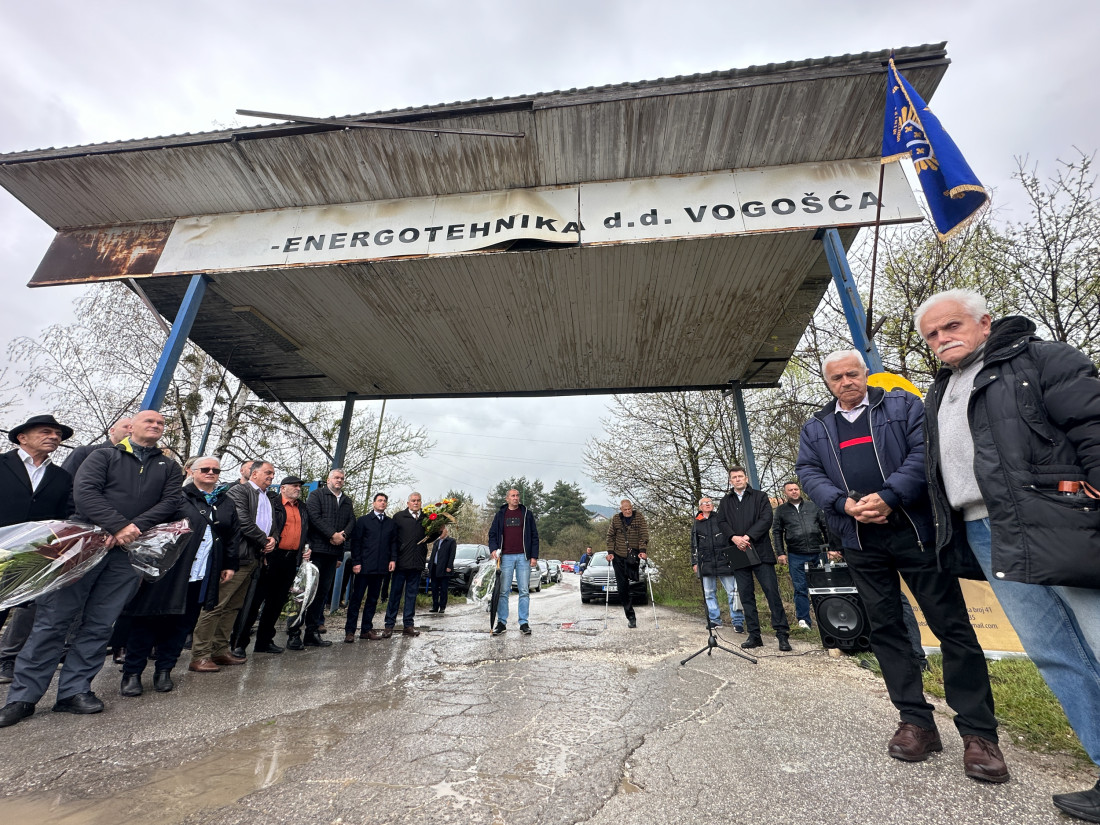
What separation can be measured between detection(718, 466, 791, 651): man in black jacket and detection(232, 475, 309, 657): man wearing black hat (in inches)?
188

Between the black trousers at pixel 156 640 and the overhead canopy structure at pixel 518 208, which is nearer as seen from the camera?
the black trousers at pixel 156 640

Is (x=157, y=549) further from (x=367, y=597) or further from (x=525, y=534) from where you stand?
(x=525, y=534)

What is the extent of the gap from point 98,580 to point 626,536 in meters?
5.80

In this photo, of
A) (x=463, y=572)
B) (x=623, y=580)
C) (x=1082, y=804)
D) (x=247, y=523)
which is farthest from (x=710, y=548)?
(x=463, y=572)

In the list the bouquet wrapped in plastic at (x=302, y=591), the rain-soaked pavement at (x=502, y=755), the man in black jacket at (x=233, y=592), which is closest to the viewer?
the rain-soaked pavement at (x=502, y=755)

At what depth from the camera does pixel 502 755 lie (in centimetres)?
218

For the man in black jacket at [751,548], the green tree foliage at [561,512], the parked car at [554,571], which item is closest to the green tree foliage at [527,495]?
the green tree foliage at [561,512]

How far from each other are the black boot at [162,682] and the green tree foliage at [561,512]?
5247 centimetres

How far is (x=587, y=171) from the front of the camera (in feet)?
16.9

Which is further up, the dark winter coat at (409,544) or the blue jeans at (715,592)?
the dark winter coat at (409,544)

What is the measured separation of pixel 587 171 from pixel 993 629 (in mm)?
5663

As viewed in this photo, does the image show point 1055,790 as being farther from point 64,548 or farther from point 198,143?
point 198,143

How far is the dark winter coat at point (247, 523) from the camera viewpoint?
4301mm

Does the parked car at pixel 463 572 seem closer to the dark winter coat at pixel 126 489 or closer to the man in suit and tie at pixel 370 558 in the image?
the man in suit and tie at pixel 370 558
